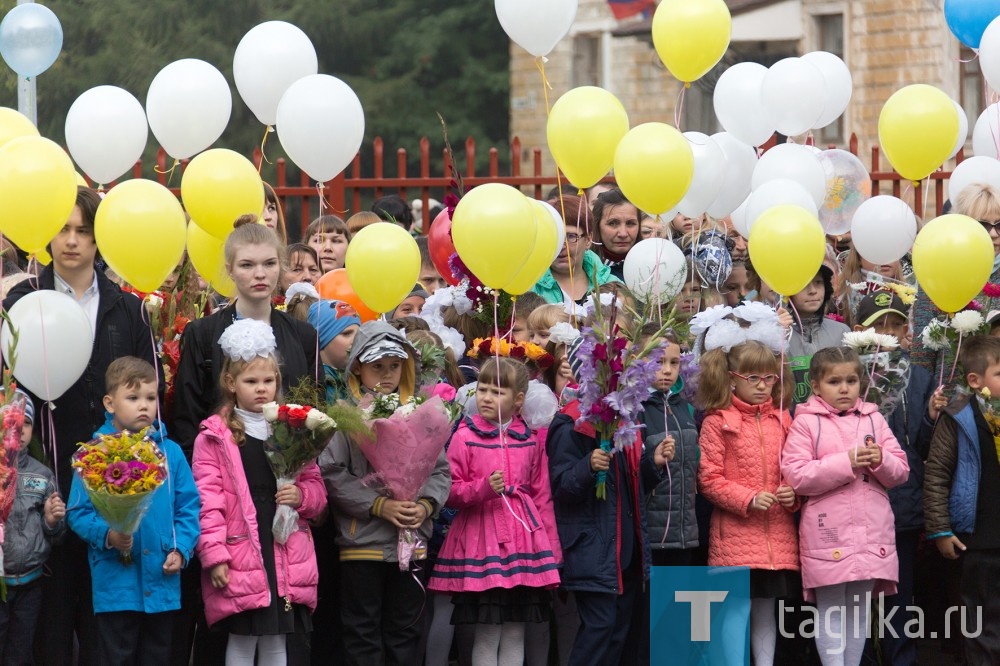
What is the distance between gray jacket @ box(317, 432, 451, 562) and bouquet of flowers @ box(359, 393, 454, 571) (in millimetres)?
52

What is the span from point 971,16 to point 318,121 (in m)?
3.42

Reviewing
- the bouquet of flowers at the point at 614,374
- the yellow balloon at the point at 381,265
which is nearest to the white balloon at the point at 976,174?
the bouquet of flowers at the point at 614,374

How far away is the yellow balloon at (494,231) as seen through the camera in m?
6.06

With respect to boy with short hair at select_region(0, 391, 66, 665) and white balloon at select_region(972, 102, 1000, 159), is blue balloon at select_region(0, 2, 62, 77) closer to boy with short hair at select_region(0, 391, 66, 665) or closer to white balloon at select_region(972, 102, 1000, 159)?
boy with short hair at select_region(0, 391, 66, 665)

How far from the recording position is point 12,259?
7121 millimetres

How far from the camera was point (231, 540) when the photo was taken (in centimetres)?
577

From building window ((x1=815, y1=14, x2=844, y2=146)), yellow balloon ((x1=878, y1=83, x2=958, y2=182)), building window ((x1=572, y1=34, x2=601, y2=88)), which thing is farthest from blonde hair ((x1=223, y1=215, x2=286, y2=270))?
building window ((x1=572, y1=34, x2=601, y2=88))

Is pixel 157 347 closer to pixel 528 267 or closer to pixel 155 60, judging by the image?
pixel 528 267

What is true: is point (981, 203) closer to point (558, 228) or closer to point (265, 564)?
point (558, 228)

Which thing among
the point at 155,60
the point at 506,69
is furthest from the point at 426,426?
the point at 506,69

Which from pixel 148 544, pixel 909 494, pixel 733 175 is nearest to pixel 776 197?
pixel 733 175

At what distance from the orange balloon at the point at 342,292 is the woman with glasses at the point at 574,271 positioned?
0.87m

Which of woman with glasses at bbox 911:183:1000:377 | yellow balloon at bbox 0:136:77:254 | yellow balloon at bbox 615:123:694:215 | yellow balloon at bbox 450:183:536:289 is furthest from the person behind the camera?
woman with glasses at bbox 911:183:1000:377

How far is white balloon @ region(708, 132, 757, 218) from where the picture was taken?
7547mm
